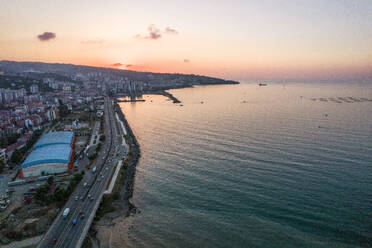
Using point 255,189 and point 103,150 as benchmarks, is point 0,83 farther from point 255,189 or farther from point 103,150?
point 255,189

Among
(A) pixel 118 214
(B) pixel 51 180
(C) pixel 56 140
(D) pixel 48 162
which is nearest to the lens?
(A) pixel 118 214

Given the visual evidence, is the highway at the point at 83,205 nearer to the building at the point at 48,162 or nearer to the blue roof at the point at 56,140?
the building at the point at 48,162

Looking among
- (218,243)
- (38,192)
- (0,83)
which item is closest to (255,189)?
(218,243)

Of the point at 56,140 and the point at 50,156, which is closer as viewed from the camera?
the point at 50,156

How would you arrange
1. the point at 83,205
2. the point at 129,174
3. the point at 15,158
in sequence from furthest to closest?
the point at 15,158 < the point at 129,174 < the point at 83,205

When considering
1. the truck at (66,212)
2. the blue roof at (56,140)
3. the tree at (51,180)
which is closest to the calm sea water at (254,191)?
the truck at (66,212)

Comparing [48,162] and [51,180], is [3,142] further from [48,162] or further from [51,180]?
[51,180]

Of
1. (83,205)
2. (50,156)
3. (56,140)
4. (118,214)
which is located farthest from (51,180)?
(56,140)
